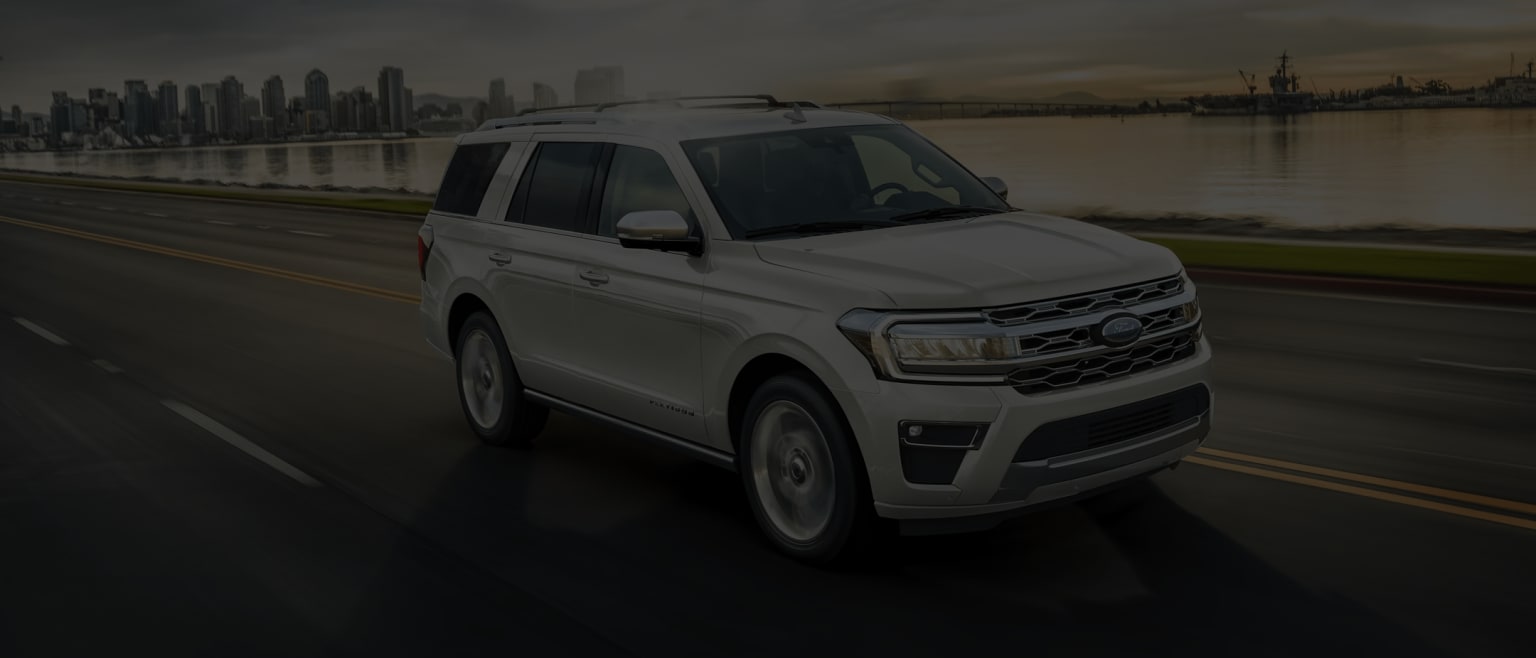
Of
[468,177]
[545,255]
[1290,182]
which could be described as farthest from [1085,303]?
[1290,182]

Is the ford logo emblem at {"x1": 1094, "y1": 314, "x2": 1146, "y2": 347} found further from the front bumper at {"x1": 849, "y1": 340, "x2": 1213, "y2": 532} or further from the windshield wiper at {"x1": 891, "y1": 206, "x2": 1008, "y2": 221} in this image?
the windshield wiper at {"x1": 891, "y1": 206, "x2": 1008, "y2": 221}

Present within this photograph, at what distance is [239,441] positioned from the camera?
880 centimetres

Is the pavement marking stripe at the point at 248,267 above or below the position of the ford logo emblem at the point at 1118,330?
below

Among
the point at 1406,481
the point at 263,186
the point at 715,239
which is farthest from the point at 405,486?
the point at 263,186

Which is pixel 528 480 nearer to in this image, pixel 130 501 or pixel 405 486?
pixel 405 486

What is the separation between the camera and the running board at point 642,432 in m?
6.36

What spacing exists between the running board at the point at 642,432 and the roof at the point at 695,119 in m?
1.41

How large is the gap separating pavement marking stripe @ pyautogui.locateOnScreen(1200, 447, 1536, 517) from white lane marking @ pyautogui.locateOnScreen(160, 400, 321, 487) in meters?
4.89

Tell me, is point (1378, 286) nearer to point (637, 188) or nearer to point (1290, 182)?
point (637, 188)

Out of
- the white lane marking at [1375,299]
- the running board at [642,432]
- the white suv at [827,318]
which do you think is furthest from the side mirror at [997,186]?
the white lane marking at [1375,299]

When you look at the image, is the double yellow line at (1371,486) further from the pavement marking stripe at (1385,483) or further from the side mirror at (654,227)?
the side mirror at (654,227)

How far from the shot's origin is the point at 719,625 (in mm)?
5211

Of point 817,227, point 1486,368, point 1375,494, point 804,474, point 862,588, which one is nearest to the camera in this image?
point 862,588

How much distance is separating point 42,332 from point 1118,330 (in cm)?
1212
